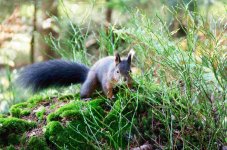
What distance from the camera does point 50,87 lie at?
382 cm

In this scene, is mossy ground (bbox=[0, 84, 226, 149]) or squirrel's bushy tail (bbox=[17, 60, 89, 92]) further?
squirrel's bushy tail (bbox=[17, 60, 89, 92])

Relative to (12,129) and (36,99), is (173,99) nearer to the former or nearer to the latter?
(12,129)

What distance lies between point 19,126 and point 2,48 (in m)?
3.55

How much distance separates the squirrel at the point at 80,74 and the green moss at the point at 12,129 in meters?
0.65

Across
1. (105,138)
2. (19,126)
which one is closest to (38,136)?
(19,126)

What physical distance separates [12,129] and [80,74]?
3.23 ft

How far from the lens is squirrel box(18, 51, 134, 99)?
11.2ft

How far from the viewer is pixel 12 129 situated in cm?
303

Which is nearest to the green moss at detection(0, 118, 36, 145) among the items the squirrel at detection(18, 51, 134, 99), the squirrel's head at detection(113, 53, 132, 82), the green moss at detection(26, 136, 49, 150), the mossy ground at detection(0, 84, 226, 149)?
the mossy ground at detection(0, 84, 226, 149)

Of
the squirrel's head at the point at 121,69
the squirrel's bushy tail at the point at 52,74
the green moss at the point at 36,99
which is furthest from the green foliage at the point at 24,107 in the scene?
the squirrel's head at the point at 121,69

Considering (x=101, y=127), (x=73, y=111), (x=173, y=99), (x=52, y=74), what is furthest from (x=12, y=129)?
(x=173, y=99)

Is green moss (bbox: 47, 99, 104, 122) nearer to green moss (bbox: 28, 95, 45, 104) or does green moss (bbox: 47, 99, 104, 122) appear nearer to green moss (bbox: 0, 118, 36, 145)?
green moss (bbox: 0, 118, 36, 145)

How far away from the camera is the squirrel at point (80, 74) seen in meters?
3.42

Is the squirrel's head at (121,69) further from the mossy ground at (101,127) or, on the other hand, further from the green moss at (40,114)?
the green moss at (40,114)
